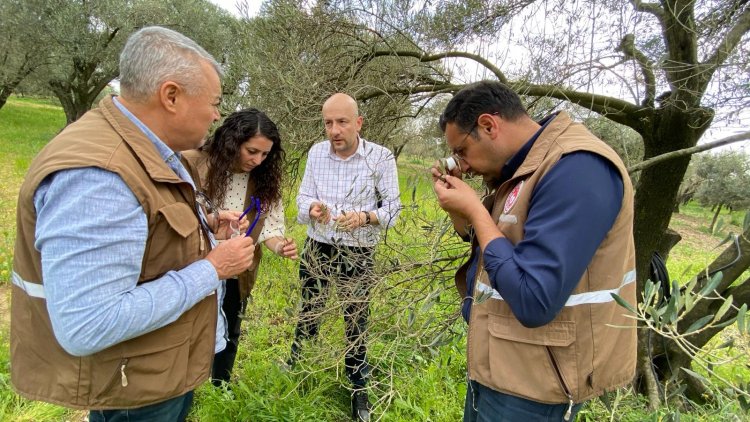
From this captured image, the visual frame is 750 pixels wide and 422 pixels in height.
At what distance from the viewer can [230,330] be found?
2.93 m

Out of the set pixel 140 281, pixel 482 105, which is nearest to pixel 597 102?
pixel 482 105

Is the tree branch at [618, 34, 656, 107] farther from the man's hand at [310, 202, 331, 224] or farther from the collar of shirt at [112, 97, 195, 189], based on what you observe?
the collar of shirt at [112, 97, 195, 189]

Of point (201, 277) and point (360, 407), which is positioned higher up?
point (201, 277)

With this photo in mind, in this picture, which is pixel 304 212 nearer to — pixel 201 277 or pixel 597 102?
pixel 201 277

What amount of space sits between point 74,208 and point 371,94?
105 inches

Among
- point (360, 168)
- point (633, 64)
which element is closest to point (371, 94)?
point (360, 168)

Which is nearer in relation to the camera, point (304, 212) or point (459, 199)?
point (459, 199)

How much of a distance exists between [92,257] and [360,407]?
2229 millimetres

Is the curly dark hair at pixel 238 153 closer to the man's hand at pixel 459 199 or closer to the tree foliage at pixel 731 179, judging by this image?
the man's hand at pixel 459 199

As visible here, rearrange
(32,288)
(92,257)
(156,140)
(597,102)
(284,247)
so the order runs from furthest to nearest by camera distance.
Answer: (597,102), (284,247), (156,140), (32,288), (92,257)

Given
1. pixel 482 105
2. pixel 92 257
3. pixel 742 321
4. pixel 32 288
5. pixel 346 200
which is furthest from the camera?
pixel 346 200

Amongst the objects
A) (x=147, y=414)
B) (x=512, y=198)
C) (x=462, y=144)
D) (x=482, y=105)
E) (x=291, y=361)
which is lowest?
(x=291, y=361)

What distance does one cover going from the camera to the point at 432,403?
318 centimetres

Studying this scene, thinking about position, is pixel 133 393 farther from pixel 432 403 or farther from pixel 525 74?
pixel 525 74
